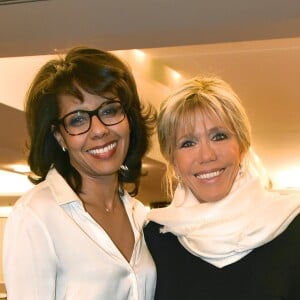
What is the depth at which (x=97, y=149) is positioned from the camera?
60.0 inches

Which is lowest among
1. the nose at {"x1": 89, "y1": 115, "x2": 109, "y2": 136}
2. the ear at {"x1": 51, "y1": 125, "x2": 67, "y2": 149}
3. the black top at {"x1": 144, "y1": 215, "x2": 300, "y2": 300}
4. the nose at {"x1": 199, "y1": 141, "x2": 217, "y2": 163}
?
the black top at {"x1": 144, "y1": 215, "x2": 300, "y2": 300}

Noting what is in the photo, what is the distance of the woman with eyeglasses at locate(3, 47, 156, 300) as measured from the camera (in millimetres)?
1403

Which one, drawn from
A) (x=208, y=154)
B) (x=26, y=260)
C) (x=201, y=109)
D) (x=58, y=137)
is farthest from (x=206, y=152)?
(x=26, y=260)

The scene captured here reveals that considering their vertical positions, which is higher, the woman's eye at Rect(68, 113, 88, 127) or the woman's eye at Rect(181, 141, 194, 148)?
the woman's eye at Rect(68, 113, 88, 127)

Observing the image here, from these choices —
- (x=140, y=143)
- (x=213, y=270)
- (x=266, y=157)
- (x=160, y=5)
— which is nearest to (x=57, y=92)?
(x=140, y=143)

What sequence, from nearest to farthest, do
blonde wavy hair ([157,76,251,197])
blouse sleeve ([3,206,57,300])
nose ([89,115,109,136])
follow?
blouse sleeve ([3,206,57,300]) < nose ([89,115,109,136]) < blonde wavy hair ([157,76,251,197])

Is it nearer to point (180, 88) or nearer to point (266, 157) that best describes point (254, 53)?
point (180, 88)

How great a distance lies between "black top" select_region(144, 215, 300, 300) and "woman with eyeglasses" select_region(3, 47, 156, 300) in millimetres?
54

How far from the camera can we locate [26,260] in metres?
1.39

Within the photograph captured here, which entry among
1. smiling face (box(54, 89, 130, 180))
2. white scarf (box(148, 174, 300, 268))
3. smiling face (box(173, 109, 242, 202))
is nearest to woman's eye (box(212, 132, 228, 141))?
smiling face (box(173, 109, 242, 202))

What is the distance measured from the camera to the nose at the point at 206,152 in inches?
62.3

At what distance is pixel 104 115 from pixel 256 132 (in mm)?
4528

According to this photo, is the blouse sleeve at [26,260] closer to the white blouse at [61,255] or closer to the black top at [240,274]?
the white blouse at [61,255]

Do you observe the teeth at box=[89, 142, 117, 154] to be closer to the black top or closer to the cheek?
the cheek
